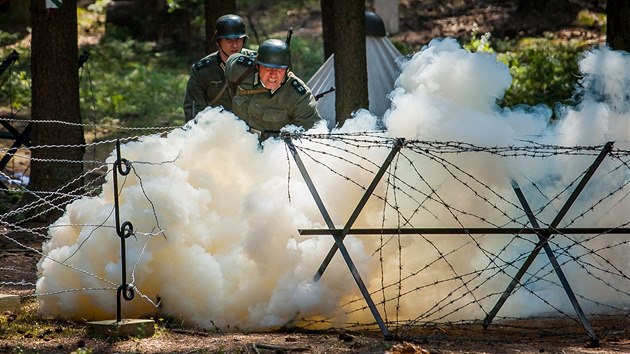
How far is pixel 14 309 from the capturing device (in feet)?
28.8

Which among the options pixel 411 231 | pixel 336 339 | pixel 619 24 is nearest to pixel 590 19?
pixel 619 24

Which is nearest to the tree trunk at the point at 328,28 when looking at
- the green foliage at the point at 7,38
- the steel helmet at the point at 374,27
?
the steel helmet at the point at 374,27

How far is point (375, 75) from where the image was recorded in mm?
15766

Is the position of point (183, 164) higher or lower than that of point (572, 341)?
higher

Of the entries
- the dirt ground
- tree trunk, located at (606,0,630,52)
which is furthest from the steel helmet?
the dirt ground

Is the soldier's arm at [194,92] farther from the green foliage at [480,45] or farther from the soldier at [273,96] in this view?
the green foliage at [480,45]

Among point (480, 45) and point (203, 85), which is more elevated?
point (480, 45)

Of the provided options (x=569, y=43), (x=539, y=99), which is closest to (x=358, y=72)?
(x=539, y=99)

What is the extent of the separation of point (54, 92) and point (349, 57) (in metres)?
3.26

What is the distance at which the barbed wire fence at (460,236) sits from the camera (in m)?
8.48

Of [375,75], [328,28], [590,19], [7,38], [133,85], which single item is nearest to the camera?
[375,75]

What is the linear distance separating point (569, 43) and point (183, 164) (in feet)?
54.1

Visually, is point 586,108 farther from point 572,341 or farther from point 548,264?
point 572,341

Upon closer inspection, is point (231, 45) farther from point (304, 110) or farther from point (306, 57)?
point (306, 57)
